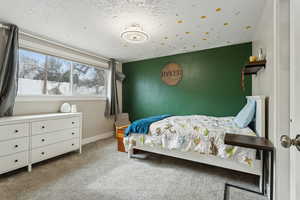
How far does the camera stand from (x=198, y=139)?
1.99 m

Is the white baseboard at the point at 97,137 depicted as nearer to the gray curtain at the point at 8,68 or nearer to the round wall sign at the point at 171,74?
the gray curtain at the point at 8,68

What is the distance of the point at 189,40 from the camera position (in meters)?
2.91

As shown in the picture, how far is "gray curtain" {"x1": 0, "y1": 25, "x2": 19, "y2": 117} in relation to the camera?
2.13 m

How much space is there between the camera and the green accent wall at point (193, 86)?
10.3 ft

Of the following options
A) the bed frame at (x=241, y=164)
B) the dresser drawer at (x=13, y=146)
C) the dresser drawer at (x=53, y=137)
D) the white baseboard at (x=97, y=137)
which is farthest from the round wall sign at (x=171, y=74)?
the dresser drawer at (x=13, y=146)

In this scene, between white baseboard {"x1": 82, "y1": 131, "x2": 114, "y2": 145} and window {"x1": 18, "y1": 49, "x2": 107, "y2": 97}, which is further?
white baseboard {"x1": 82, "y1": 131, "x2": 114, "y2": 145}

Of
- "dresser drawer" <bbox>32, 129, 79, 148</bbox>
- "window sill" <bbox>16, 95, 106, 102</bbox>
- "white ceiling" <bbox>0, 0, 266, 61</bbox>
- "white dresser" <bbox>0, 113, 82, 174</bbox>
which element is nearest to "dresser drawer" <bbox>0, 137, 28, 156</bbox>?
"white dresser" <bbox>0, 113, 82, 174</bbox>

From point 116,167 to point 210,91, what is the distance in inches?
106

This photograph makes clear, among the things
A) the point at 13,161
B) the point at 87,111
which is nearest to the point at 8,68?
the point at 13,161

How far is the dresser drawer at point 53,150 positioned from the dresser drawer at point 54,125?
27 centimetres

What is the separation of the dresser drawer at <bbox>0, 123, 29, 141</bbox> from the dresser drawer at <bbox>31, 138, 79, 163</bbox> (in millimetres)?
332

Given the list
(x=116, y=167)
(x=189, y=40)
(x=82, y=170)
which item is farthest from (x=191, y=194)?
(x=189, y=40)

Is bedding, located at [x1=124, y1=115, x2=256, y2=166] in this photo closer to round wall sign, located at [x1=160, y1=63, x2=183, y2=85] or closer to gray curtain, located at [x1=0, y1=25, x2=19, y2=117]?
round wall sign, located at [x1=160, y1=63, x2=183, y2=85]

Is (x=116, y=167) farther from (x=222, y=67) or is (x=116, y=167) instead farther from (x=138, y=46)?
(x=222, y=67)
